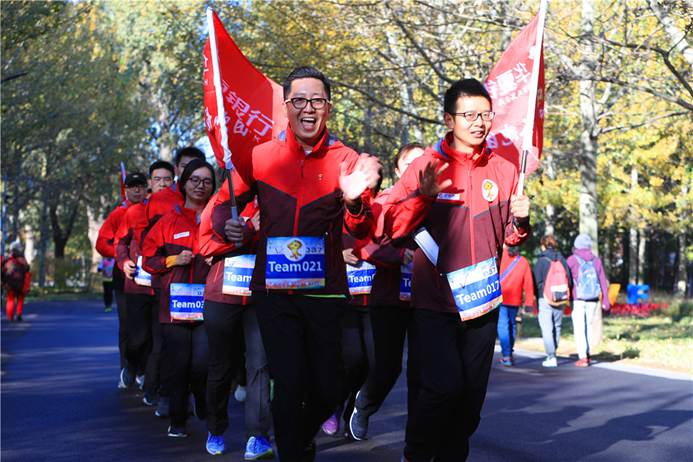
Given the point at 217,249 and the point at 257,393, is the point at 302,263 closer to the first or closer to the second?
the point at 217,249

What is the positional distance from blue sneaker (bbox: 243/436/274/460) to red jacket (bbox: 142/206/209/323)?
144 cm

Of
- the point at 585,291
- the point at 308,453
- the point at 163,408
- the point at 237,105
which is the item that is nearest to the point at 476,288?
the point at 308,453

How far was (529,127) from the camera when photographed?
21.4 ft

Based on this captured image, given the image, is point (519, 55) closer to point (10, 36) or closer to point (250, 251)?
point (250, 251)

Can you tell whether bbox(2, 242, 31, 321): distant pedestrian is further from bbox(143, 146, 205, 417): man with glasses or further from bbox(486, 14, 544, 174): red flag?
bbox(486, 14, 544, 174): red flag

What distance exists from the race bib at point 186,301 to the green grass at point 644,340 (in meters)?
7.39

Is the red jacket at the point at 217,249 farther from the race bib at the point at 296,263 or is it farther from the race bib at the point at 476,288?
the race bib at the point at 476,288

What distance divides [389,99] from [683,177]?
14.1 meters

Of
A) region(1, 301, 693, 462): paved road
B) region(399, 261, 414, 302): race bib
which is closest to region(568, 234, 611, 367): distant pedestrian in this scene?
region(1, 301, 693, 462): paved road

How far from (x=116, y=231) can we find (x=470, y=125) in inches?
284

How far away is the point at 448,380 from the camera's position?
5.91 m

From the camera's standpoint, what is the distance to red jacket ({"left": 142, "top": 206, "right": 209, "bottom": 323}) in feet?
29.4

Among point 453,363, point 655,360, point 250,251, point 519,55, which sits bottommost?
point 655,360

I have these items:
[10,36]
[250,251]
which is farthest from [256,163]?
[10,36]
